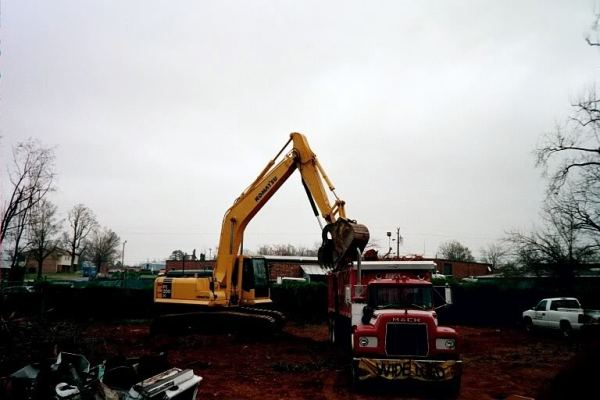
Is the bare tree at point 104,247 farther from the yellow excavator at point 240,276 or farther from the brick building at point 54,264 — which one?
the yellow excavator at point 240,276

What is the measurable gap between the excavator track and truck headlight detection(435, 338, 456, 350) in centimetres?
678

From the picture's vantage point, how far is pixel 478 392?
30.8 ft

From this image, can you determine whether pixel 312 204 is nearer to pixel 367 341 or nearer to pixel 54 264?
pixel 367 341

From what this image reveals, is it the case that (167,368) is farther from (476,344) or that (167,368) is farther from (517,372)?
(476,344)

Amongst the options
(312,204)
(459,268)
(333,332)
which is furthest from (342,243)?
(459,268)

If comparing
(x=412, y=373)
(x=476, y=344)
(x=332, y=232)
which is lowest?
(x=476, y=344)

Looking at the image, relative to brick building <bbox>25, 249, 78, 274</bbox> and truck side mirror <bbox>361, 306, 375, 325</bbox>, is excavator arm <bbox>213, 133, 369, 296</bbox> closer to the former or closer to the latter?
truck side mirror <bbox>361, 306, 375, 325</bbox>

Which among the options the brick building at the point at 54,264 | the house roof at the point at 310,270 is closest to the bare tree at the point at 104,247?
the brick building at the point at 54,264

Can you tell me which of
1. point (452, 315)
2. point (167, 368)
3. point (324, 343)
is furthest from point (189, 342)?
point (452, 315)

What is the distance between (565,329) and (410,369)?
→ 13.6 m

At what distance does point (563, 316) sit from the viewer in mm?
18844

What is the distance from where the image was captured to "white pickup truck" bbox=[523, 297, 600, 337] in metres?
18.0

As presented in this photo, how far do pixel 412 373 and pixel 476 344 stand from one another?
10773 mm

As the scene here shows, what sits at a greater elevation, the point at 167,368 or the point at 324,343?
the point at 167,368
